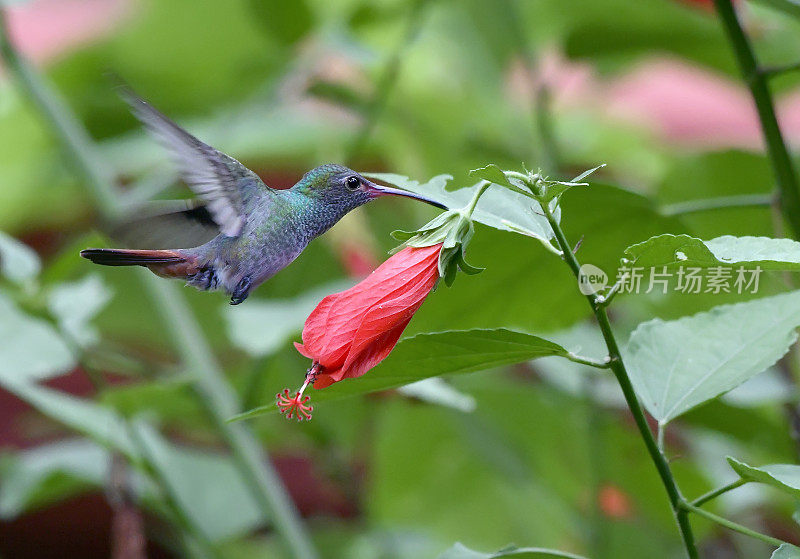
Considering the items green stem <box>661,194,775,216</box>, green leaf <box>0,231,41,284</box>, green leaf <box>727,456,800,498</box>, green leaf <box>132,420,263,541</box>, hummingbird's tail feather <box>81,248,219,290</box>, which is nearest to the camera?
green leaf <box>727,456,800,498</box>

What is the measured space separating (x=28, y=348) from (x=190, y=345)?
0.14 m

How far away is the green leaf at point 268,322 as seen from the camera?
68 centimetres

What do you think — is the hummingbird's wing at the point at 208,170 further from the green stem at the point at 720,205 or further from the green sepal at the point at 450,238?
the green stem at the point at 720,205

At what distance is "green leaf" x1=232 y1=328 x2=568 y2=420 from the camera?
40 centimetres

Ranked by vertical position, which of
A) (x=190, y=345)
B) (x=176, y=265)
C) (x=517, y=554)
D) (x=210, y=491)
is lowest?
(x=210, y=491)

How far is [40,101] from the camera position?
2.84 ft

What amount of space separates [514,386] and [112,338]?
1176mm

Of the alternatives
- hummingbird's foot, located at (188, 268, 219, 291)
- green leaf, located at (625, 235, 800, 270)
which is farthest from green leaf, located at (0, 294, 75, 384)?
green leaf, located at (625, 235, 800, 270)

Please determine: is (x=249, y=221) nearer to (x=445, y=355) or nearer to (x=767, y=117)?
(x=445, y=355)

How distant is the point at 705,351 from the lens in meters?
0.46

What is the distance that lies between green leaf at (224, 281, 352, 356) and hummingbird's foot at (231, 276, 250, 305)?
0.63 ft

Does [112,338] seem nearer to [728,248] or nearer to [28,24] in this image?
[28,24]

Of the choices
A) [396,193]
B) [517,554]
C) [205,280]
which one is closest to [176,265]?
[205,280]

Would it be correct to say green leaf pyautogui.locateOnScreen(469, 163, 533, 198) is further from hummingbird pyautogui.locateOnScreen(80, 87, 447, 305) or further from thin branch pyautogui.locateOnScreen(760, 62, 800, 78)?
thin branch pyautogui.locateOnScreen(760, 62, 800, 78)
